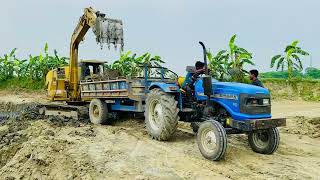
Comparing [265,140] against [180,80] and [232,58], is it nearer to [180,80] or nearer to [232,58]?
[180,80]

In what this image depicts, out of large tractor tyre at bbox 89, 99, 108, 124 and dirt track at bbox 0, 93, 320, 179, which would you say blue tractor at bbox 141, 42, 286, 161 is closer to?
dirt track at bbox 0, 93, 320, 179

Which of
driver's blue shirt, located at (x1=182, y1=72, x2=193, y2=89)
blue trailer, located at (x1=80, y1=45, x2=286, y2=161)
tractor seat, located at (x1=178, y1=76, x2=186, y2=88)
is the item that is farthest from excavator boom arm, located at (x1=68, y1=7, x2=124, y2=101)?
driver's blue shirt, located at (x1=182, y1=72, x2=193, y2=89)

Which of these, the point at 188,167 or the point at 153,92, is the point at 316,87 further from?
the point at 188,167

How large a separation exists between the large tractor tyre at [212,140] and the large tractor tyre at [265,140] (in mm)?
1216

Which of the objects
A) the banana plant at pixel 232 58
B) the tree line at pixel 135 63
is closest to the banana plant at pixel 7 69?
the tree line at pixel 135 63

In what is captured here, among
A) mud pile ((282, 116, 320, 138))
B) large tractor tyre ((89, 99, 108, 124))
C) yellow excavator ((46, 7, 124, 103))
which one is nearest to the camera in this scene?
mud pile ((282, 116, 320, 138))

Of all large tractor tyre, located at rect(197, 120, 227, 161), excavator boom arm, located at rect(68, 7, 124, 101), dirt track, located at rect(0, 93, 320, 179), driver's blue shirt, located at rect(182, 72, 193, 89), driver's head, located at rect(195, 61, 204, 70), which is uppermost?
excavator boom arm, located at rect(68, 7, 124, 101)

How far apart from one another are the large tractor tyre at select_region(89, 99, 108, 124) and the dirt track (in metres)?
Answer: 1.22

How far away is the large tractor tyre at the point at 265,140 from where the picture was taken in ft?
26.5

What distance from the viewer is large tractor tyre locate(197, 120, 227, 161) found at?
7.23 meters

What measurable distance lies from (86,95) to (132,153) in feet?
19.8

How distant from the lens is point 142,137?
9891 mm

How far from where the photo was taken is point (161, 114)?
30.0ft

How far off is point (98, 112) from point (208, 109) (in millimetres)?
5500
